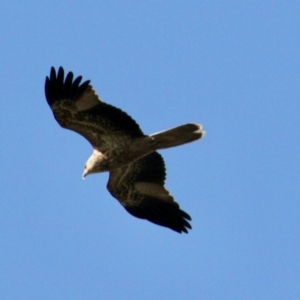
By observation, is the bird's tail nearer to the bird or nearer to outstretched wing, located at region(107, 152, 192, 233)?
the bird

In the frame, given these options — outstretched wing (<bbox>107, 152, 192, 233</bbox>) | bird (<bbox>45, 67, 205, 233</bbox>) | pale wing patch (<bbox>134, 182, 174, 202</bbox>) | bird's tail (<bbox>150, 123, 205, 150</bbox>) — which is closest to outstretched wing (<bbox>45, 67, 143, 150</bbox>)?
bird (<bbox>45, 67, 205, 233</bbox>)

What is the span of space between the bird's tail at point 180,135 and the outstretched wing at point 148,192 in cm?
110

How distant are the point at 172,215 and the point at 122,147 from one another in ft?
5.51

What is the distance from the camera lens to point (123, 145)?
17359 millimetres

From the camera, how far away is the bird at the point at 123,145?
55.6 ft

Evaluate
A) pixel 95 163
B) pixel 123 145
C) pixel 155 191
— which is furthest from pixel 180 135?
pixel 155 191

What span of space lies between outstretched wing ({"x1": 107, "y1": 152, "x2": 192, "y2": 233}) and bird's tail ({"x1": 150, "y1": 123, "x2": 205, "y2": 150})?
110 centimetres

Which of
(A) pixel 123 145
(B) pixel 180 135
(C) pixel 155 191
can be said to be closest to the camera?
(B) pixel 180 135

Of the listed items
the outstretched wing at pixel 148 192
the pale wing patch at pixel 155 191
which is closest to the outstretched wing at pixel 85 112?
the outstretched wing at pixel 148 192

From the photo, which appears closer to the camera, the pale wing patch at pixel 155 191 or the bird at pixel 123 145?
the bird at pixel 123 145

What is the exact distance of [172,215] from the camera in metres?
18.3

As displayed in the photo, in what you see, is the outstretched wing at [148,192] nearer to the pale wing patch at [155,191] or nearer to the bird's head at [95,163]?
the pale wing patch at [155,191]

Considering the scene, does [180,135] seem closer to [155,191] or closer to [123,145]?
[123,145]

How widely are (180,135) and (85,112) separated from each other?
152 cm
